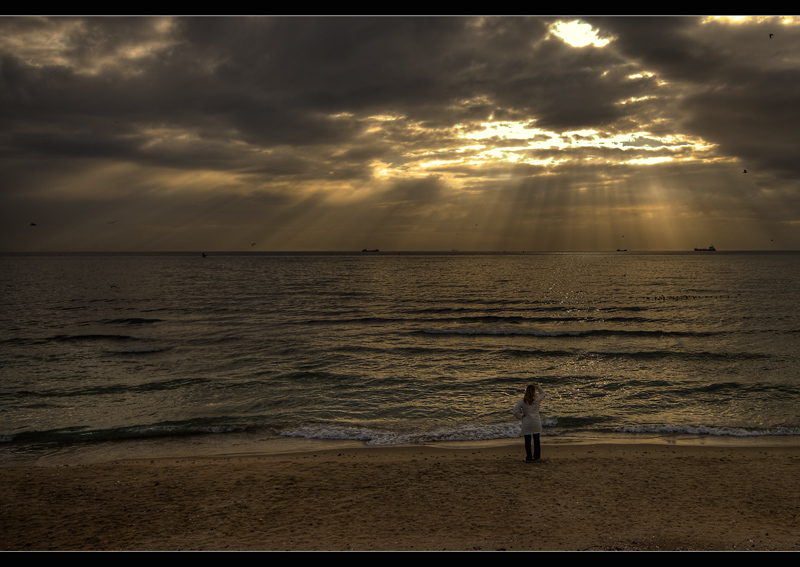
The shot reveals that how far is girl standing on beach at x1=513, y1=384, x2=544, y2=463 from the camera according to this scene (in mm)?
12031

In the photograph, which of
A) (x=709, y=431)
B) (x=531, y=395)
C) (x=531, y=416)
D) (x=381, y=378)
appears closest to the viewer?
(x=531, y=395)

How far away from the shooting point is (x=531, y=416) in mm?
12109

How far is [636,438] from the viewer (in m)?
14.5

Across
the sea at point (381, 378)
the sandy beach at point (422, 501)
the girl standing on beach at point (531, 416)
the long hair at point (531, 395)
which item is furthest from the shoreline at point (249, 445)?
the long hair at point (531, 395)

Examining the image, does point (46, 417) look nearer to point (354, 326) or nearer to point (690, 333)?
point (354, 326)

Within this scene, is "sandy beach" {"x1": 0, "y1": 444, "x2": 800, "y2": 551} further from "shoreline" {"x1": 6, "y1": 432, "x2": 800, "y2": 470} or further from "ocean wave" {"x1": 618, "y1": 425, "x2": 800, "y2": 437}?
"ocean wave" {"x1": 618, "y1": 425, "x2": 800, "y2": 437}

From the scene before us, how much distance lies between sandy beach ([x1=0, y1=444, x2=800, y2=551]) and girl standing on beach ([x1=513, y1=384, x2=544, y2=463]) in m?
0.42

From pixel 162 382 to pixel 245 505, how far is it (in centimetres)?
1410

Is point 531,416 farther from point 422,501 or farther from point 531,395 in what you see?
point 422,501

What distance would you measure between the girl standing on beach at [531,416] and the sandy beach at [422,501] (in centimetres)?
42

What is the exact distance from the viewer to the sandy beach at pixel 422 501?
8.27 m

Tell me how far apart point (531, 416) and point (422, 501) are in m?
3.74

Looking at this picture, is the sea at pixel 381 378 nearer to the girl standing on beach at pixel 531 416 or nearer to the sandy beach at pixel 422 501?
the sandy beach at pixel 422 501

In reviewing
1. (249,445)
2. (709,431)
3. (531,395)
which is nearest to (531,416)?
(531,395)
